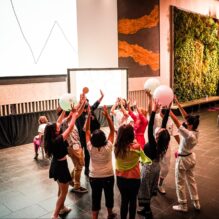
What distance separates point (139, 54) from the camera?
10117 millimetres

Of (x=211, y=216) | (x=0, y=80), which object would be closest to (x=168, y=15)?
(x=0, y=80)

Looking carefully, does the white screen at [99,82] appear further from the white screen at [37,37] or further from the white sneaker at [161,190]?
the white sneaker at [161,190]

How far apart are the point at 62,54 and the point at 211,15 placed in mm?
9181

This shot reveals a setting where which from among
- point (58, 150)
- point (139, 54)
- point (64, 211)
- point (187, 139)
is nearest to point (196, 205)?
point (187, 139)

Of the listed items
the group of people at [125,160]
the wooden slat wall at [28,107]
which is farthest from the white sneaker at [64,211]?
the wooden slat wall at [28,107]

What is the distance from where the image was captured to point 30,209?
3.66 m

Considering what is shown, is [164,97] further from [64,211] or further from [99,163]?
[64,211]

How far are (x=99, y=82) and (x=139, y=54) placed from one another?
119 inches

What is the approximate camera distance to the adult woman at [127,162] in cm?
274

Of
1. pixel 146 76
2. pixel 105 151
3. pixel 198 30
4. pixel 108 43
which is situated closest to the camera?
pixel 105 151

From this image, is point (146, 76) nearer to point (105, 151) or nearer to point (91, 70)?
point (91, 70)

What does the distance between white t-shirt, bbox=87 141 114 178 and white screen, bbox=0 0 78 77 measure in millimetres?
4512

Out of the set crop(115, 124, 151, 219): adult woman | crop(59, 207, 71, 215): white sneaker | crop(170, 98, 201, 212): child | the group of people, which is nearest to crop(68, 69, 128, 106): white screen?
the group of people

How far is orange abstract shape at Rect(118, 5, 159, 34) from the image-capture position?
9.37 meters
